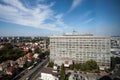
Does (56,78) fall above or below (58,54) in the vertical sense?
below

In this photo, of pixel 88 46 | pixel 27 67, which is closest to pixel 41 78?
pixel 27 67

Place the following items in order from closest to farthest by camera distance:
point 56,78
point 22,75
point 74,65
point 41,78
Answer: point 56,78 < point 41,78 < point 22,75 < point 74,65

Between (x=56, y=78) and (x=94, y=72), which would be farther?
(x=94, y=72)

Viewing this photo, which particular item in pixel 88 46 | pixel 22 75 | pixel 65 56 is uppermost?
pixel 88 46

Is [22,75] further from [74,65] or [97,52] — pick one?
[97,52]

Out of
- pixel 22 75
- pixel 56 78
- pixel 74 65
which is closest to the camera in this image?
pixel 56 78

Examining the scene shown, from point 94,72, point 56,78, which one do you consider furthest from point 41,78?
point 94,72

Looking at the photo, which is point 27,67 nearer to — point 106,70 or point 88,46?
point 88,46
